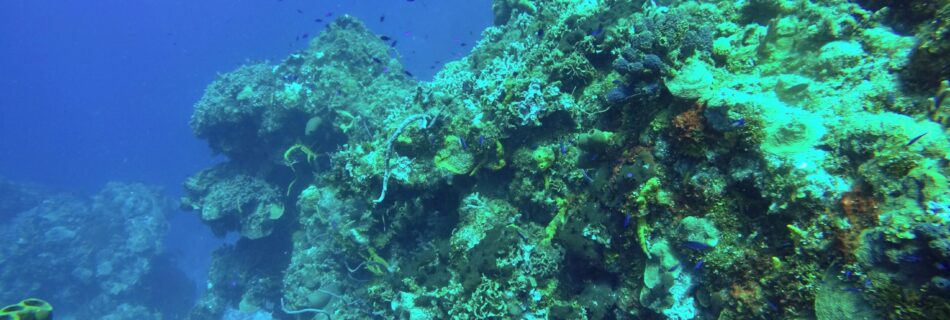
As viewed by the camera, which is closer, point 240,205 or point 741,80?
point 741,80

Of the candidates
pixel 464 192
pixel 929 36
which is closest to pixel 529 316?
pixel 464 192

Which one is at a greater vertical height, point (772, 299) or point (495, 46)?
point (495, 46)

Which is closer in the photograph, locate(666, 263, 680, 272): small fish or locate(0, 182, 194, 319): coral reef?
locate(666, 263, 680, 272): small fish

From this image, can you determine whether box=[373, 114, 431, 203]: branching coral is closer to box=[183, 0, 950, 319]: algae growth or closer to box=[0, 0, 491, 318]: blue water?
box=[183, 0, 950, 319]: algae growth

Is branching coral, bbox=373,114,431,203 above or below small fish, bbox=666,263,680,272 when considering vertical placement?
above

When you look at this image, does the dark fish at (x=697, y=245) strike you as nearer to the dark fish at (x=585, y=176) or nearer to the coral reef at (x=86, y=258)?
the dark fish at (x=585, y=176)

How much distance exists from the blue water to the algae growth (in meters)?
20.5

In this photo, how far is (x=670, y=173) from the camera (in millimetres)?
4406

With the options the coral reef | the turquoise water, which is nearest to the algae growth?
the turquoise water

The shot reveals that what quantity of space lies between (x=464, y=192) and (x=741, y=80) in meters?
4.16

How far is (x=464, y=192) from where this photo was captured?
702 centimetres

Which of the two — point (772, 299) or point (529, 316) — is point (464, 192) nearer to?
point (529, 316)

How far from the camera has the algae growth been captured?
317cm

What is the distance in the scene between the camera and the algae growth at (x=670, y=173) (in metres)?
3.17
